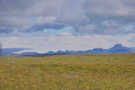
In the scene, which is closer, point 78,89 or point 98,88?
point 78,89

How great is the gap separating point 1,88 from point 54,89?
6.90 m

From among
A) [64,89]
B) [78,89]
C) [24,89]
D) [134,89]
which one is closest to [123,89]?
[134,89]

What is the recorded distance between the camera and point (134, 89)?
2720cm

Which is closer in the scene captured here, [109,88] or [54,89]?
[54,89]

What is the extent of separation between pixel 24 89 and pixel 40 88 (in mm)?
2286

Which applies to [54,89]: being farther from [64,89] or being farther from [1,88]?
[1,88]

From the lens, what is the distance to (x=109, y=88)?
28281 mm

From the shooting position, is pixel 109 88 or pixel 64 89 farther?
pixel 109 88

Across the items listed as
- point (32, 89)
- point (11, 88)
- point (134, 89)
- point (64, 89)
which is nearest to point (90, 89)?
point (64, 89)

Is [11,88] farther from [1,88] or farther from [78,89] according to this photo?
[78,89]

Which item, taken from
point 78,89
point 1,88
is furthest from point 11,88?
point 78,89

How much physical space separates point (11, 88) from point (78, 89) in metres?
8.85

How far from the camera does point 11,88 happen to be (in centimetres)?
2614

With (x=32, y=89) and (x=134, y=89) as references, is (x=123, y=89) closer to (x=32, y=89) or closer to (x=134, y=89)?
(x=134, y=89)
